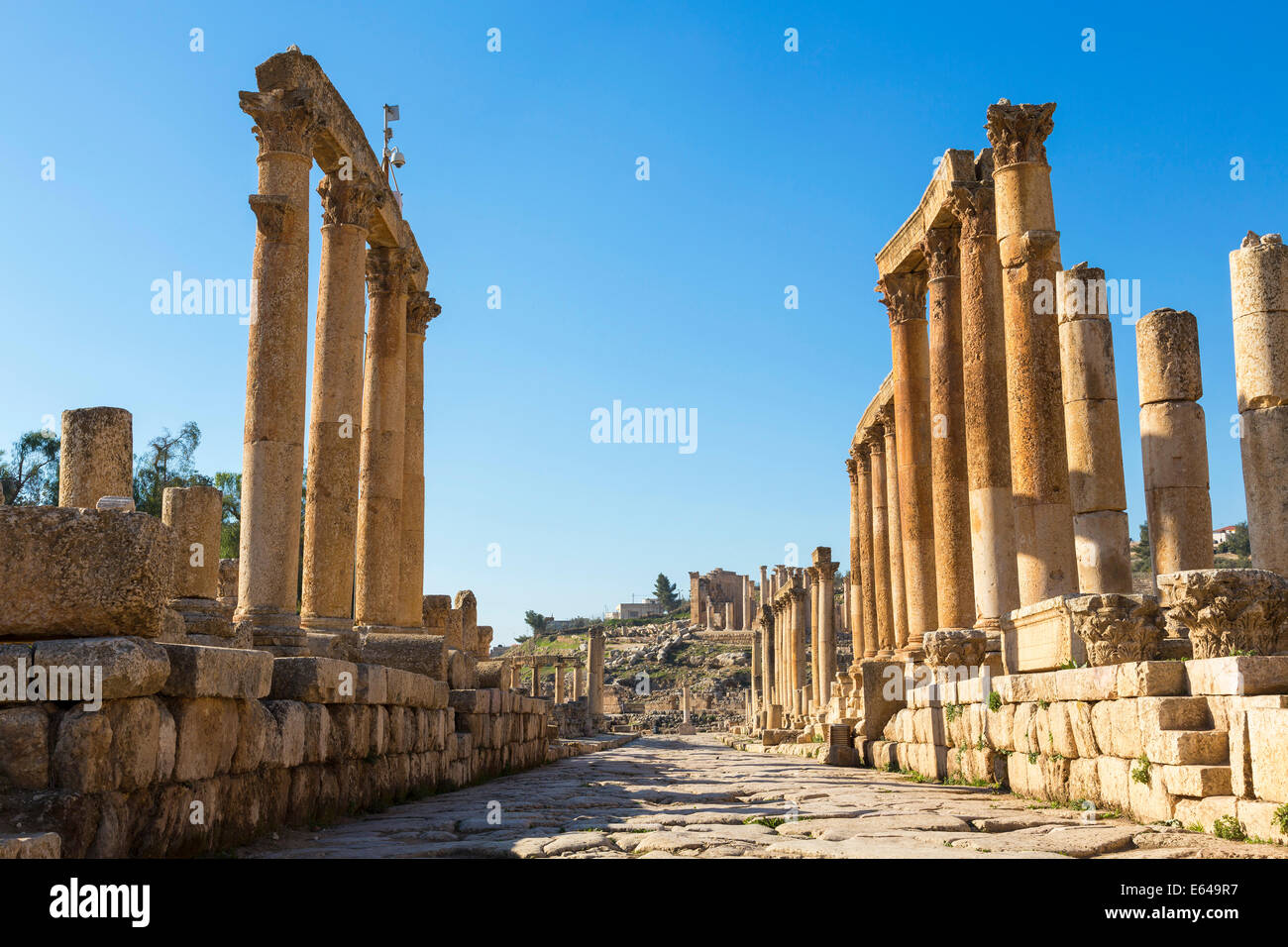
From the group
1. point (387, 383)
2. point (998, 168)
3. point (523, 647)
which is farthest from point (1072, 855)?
point (523, 647)

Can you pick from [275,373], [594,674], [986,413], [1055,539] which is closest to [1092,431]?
[1055,539]

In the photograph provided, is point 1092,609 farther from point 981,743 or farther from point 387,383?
point 387,383

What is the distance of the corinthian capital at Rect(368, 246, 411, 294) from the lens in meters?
19.1

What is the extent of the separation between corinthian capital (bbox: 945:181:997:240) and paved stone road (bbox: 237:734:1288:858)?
8.36 meters

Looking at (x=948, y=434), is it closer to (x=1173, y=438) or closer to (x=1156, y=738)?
(x=1173, y=438)

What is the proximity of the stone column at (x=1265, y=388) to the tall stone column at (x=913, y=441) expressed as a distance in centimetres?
744

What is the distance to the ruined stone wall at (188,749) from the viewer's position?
5625mm

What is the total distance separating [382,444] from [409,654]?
4965 mm

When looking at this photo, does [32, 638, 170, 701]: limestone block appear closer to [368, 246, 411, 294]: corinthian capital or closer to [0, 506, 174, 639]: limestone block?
[0, 506, 174, 639]: limestone block

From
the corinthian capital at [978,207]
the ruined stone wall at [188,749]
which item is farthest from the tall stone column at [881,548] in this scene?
the ruined stone wall at [188,749]

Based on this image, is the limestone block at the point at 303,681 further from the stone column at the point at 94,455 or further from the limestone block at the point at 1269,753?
the limestone block at the point at 1269,753

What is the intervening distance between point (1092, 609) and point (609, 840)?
463 centimetres

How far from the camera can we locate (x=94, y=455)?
9812mm
